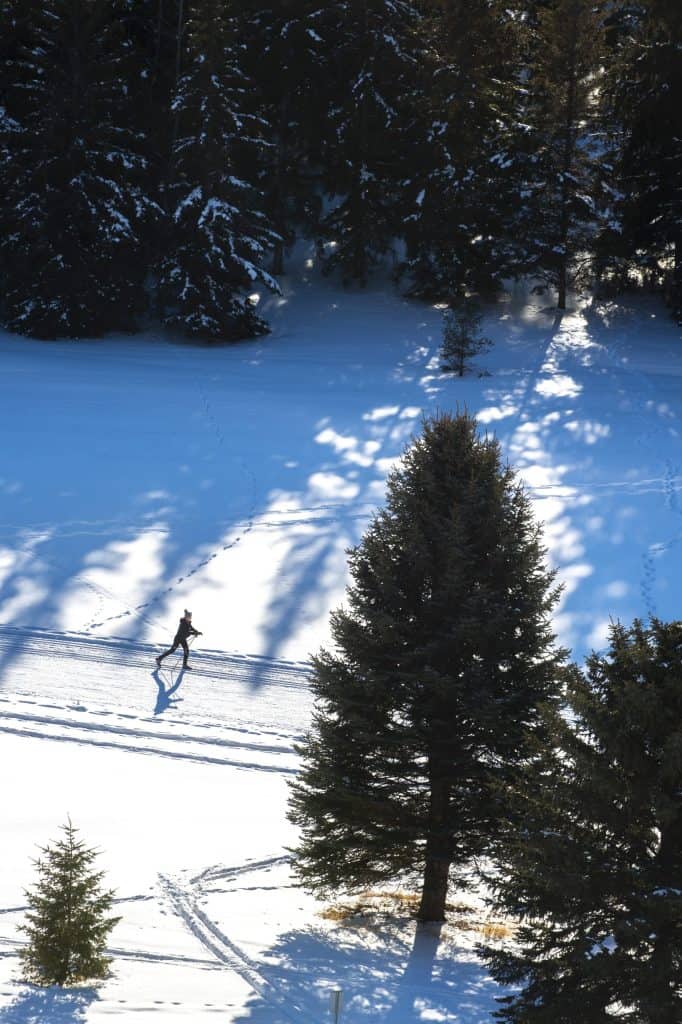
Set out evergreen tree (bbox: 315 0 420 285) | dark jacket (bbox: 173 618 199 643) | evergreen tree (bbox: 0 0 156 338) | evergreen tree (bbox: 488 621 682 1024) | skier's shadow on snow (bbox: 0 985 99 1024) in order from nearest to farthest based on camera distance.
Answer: evergreen tree (bbox: 488 621 682 1024), skier's shadow on snow (bbox: 0 985 99 1024), dark jacket (bbox: 173 618 199 643), evergreen tree (bbox: 0 0 156 338), evergreen tree (bbox: 315 0 420 285)

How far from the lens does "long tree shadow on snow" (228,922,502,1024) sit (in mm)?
10867

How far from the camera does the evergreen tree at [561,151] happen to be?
121ft

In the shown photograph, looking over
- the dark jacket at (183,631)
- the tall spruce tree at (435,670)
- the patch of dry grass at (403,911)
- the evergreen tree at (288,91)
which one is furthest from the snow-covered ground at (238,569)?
the evergreen tree at (288,91)

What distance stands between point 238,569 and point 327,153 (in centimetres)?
2260

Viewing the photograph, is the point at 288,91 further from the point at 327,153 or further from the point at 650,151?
the point at 650,151

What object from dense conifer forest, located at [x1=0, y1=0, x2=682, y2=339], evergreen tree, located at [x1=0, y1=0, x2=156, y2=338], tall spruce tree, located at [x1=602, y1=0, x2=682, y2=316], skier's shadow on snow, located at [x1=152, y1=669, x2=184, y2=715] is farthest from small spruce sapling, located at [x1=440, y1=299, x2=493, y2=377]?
skier's shadow on snow, located at [x1=152, y1=669, x2=184, y2=715]

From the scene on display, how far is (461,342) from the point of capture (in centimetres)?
3353

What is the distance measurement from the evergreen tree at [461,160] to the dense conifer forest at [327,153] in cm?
7

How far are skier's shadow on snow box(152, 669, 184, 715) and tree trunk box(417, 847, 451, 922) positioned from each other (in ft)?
18.3

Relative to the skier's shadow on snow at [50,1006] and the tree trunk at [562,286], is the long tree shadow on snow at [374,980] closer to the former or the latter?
the skier's shadow on snow at [50,1006]

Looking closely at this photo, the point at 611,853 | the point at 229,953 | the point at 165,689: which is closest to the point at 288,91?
the point at 165,689

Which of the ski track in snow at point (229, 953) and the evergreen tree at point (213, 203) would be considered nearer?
the ski track in snow at point (229, 953)

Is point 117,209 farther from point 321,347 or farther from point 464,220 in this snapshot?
point 464,220

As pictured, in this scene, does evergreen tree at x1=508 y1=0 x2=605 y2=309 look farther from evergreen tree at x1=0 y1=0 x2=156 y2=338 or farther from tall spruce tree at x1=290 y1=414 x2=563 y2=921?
tall spruce tree at x1=290 y1=414 x2=563 y2=921
